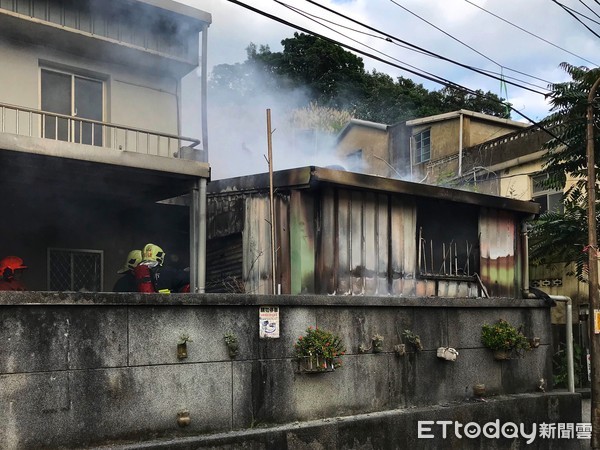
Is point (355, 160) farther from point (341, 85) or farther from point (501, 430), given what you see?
point (501, 430)

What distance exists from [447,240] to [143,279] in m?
5.95

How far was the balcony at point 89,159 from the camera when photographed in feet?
30.5

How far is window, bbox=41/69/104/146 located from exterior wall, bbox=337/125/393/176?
17134 millimetres

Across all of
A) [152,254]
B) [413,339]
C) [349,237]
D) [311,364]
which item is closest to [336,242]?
[349,237]

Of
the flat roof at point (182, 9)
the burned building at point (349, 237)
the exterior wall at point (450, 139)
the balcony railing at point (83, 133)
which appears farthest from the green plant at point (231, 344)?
the exterior wall at point (450, 139)

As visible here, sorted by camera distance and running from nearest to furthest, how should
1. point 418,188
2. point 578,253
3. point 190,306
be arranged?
point 190,306 < point 418,188 < point 578,253

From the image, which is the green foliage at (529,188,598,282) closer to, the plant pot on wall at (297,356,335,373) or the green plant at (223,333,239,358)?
the plant pot on wall at (297,356,335,373)

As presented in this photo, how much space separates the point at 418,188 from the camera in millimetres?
11234

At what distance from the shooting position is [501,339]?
443 inches

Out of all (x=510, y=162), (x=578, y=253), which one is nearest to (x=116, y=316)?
(x=578, y=253)

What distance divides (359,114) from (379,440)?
27.9m

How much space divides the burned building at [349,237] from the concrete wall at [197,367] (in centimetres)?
87

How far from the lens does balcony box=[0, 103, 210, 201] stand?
9281 millimetres

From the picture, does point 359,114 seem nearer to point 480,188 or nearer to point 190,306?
point 480,188
